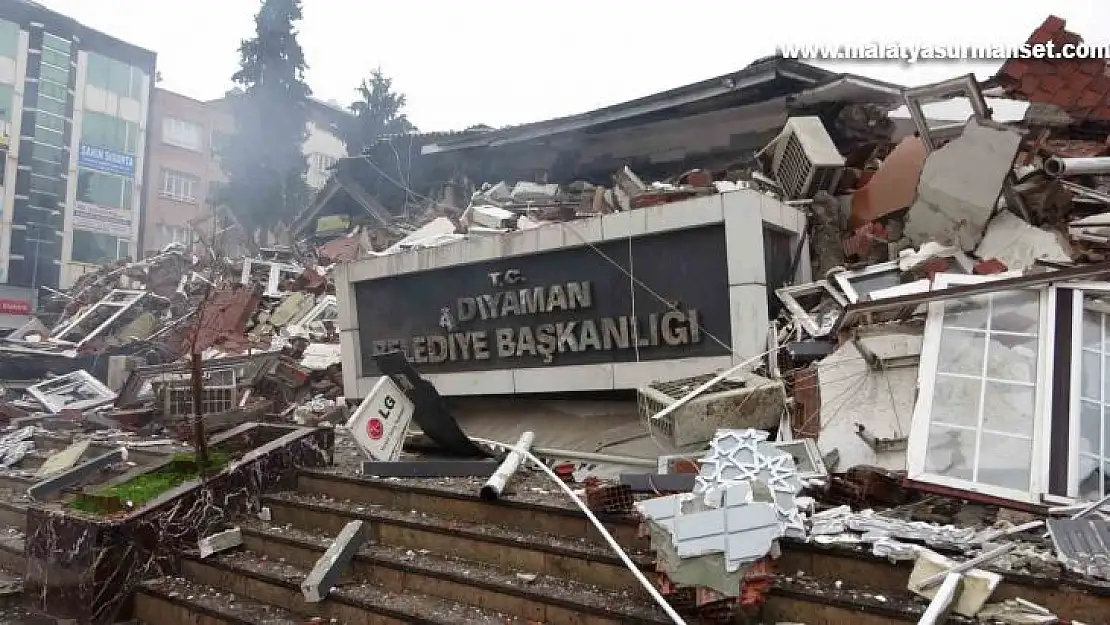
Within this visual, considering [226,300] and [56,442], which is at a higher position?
[226,300]

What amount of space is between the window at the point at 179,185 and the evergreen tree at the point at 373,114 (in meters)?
8.83

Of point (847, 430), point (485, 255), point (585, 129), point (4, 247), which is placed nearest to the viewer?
point (847, 430)

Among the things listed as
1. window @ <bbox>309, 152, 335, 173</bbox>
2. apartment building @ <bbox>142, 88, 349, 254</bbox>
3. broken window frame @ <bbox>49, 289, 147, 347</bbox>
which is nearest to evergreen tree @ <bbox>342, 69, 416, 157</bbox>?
apartment building @ <bbox>142, 88, 349, 254</bbox>

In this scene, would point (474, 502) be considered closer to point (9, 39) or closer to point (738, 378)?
point (738, 378)

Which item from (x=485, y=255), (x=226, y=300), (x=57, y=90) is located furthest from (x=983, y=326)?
(x=57, y=90)

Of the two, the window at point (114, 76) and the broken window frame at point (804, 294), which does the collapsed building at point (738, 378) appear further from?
the window at point (114, 76)

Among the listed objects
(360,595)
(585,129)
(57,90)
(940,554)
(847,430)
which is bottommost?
(360,595)

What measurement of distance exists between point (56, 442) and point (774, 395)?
33.0 feet

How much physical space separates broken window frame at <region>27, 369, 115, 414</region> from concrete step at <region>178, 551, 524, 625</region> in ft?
30.0

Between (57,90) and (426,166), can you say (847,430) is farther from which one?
(57,90)

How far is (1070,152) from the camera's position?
7.39 m

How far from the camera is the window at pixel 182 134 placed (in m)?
37.3

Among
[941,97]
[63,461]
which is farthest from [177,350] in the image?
[941,97]

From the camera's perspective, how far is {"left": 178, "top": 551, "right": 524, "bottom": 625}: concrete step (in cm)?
452
